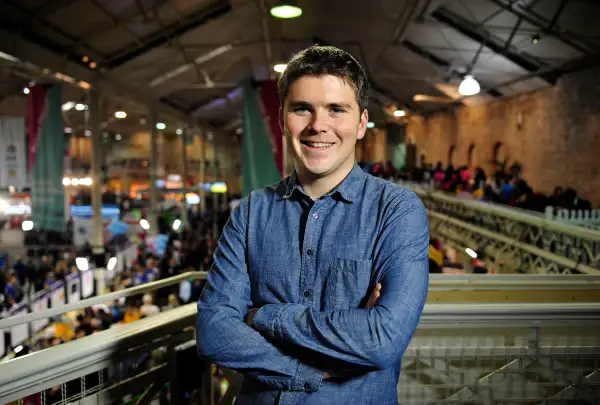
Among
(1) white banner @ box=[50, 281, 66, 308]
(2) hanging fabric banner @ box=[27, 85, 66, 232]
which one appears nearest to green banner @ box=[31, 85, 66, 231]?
(2) hanging fabric banner @ box=[27, 85, 66, 232]

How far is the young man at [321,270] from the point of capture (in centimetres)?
163

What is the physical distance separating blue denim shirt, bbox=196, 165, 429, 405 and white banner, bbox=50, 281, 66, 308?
1083cm

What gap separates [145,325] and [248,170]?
11194 millimetres

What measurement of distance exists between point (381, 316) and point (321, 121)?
66 cm

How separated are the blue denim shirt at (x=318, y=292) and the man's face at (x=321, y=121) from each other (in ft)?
0.40

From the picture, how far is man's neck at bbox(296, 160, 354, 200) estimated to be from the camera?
186cm

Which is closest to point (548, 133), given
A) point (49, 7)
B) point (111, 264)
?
point (111, 264)

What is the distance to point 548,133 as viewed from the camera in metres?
15.3

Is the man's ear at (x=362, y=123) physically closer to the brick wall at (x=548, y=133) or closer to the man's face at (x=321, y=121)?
the man's face at (x=321, y=121)

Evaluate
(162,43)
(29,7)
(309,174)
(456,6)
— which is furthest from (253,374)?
(162,43)

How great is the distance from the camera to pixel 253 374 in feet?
5.53

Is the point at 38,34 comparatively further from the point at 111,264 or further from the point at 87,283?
the point at 111,264

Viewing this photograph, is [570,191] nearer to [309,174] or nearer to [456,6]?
[456,6]

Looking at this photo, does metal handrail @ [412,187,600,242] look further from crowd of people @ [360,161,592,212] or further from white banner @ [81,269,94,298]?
white banner @ [81,269,94,298]
